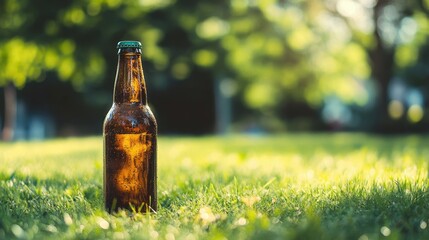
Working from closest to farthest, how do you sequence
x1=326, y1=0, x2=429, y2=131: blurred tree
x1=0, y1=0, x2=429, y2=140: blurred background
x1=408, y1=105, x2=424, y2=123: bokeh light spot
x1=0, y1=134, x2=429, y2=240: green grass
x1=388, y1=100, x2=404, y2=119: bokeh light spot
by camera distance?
1. x1=0, y1=134, x2=429, y2=240: green grass
2. x1=0, y1=0, x2=429, y2=140: blurred background
3. x1=326, y1=0, x2=429, y2=131: blurred tree
4. x1=408, y1=105, x2=424, y2=123: bokeh light spot
5. x1=388, y1=100, x2=404, y2=119: bokeh light spot

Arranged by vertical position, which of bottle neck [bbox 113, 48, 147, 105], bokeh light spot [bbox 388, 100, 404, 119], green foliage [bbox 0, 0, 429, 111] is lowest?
bokeh light spot [bbox 388, 100, 404, 119]

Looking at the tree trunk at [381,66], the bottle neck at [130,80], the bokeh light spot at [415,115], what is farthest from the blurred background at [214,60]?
the bottle neck at [130,80]

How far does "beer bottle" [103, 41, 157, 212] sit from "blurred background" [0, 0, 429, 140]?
8546 millimetres

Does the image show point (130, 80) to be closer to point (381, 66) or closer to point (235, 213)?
point (235, 213)

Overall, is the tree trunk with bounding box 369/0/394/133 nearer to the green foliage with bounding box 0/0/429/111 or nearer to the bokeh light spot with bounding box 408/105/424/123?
the green foliage with bounding box 0/0/429/111

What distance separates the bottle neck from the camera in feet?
9.42

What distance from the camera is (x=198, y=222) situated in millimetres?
2475

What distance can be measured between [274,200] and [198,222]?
1.81 ft

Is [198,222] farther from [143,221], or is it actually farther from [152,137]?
[152,137]

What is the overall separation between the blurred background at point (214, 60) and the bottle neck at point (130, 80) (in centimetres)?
848

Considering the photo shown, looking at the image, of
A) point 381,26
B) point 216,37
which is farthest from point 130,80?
point 381,26

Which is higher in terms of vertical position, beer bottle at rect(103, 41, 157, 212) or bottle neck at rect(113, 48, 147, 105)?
bottle neck at rect(113, 48, 147, 105)

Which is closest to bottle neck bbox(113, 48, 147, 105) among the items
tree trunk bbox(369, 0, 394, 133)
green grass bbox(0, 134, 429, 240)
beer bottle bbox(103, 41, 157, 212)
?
beer bottle bbox(103, 41, 157, 212)

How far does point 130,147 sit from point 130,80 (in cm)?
35
